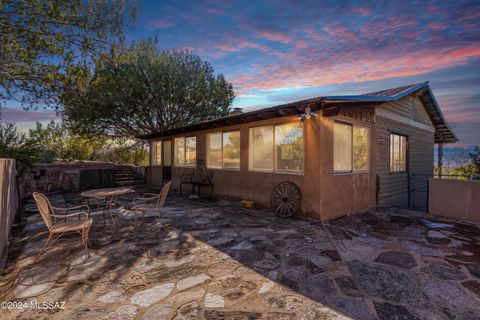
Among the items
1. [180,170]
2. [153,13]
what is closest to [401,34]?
[153,13]

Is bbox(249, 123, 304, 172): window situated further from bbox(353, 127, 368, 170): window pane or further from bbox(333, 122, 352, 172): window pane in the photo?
bbox(353, 127, 368, 170): window pane

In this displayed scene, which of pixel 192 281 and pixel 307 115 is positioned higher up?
pixel 307 115

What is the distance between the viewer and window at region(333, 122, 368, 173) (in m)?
5.83

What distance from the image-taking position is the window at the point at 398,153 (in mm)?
7914

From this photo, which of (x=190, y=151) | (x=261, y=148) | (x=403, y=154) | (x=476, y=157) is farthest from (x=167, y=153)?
(x=476, y=157)

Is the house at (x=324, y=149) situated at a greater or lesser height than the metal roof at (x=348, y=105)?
lesser

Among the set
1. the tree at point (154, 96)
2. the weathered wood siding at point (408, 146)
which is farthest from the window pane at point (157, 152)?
the weathered wood siding at point (408, 146)

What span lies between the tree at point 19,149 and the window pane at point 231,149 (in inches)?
203

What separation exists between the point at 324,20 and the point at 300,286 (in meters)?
7.33

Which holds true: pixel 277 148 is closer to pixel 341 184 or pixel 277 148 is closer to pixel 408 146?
pixel 341 184

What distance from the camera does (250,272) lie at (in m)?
2.92

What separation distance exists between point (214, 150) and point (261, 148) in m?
2.23

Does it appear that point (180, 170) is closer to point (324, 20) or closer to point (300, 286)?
point (324, 20)

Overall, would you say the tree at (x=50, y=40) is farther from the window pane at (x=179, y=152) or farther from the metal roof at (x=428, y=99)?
the metal roof at (x=428, y=99)
